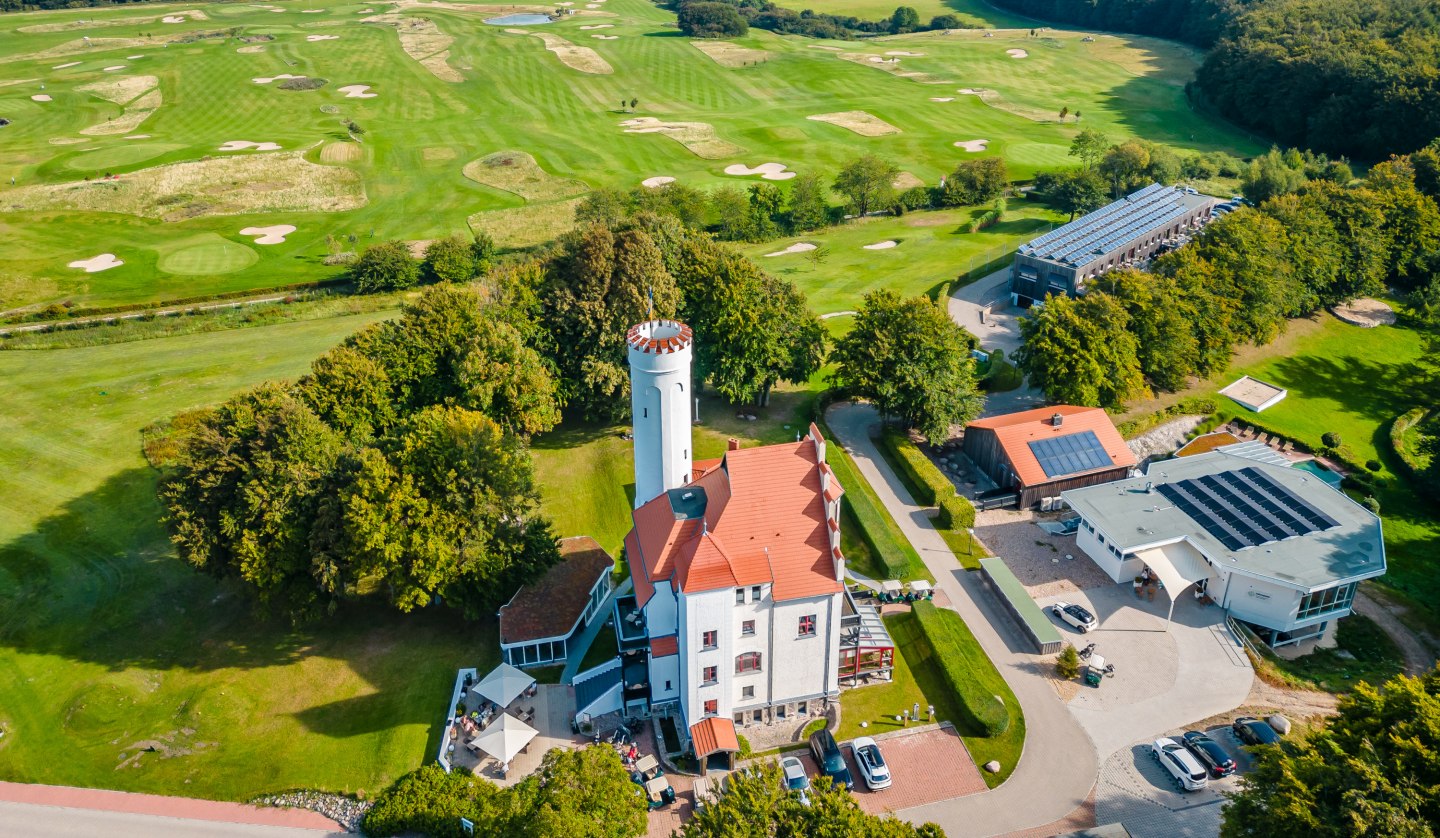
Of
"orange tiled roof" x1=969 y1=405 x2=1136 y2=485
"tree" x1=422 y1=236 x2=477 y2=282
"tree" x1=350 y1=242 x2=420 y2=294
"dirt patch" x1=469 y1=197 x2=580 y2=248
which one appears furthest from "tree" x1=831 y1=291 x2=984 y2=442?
"dirt patch" x1=469 y1=197 x2=580 y2=248

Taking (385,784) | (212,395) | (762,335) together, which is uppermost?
(762,335)

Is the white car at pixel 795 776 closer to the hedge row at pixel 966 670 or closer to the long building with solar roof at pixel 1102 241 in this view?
the hedge row at pixel 966 670

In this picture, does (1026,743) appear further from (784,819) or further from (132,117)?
(132,117)

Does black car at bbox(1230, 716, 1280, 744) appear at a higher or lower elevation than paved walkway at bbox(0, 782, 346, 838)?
higher

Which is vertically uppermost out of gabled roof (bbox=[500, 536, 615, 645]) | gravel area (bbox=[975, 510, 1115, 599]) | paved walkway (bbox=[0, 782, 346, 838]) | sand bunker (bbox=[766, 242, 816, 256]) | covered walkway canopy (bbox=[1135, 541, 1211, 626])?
sand bunker (bbox=[766, 242, 816, 256])

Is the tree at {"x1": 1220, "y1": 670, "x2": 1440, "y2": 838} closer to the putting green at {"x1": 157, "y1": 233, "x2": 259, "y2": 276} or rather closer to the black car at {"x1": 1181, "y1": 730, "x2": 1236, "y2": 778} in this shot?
the black car at {"x1": 1181, "y1": 730, "x2": 1236, "y2": 778}

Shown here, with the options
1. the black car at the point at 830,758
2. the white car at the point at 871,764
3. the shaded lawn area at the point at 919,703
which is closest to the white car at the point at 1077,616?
the shaded lawn area at the point at 919,703

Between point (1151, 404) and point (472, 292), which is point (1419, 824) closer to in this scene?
point (1151, 404)

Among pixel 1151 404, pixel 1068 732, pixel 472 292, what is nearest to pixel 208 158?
pixel 472 292
